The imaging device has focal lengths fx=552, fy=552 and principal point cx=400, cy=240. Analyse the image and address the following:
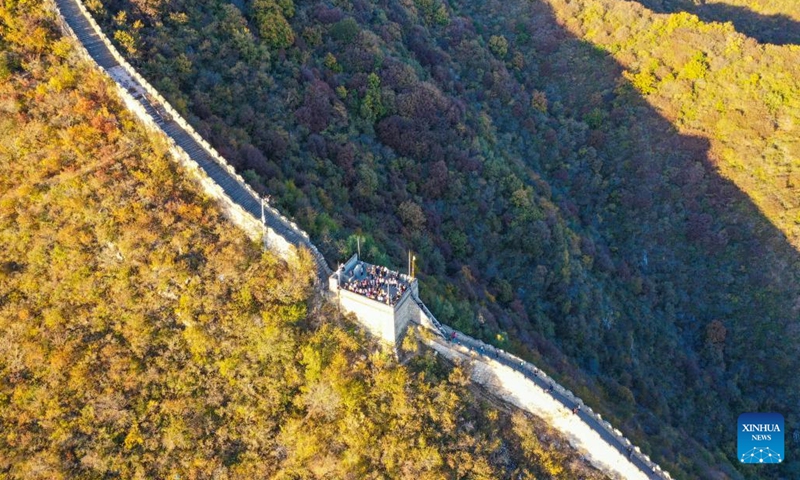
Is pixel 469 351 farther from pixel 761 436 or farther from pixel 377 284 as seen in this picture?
pixel 761 436

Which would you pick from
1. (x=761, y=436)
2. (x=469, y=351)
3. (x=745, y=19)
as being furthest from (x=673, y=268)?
(x=745, y=19)

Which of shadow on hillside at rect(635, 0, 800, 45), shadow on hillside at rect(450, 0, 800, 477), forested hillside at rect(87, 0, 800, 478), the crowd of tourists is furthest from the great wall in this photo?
shadow on hillside at rect(635, 0, 800, 45)

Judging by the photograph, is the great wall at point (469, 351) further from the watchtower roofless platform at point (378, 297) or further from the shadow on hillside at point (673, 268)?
the shadow on hillside at point (673, 268)

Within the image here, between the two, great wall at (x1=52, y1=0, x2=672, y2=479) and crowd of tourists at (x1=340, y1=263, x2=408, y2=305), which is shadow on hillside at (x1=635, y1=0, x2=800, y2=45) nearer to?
great wall at (x1=52, y1=0, x2=672, y2=479)

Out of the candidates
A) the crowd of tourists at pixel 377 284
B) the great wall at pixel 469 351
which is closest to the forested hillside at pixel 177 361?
the great wall at pixel 469 351

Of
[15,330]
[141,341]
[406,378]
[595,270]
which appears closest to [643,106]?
[595,270]
